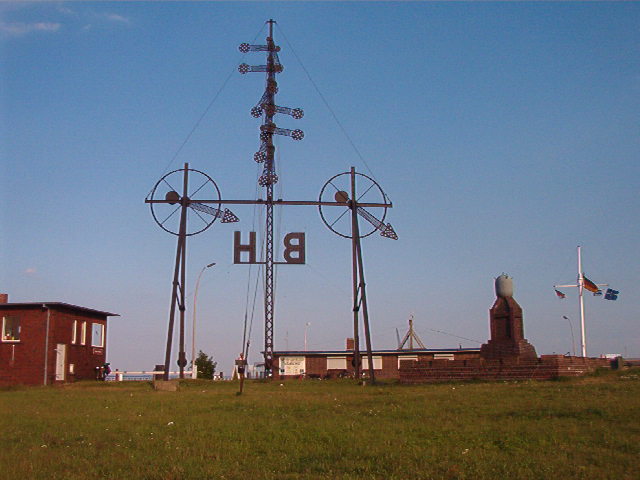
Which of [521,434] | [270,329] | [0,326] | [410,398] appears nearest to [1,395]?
[0,326]

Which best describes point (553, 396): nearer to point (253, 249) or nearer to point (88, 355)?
point (253, 249)

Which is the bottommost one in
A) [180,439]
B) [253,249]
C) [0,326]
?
[180,439]

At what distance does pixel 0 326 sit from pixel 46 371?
3744 mm

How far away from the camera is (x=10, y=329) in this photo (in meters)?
42.5

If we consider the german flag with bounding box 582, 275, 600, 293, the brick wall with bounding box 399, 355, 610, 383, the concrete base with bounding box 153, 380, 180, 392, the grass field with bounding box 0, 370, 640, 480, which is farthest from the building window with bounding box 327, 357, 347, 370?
the grass field with bounding box 0, 370, 640, 480

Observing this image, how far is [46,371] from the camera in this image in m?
41.6

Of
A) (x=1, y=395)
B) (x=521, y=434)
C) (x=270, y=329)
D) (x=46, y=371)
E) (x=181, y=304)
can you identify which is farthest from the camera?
(x=270, y=329)

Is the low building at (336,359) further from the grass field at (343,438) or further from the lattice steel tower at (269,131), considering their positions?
the grass field at (343,438)

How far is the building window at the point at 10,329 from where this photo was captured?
42.2 metres

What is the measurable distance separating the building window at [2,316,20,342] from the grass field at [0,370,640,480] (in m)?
20.9

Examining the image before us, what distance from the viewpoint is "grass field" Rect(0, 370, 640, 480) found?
12.2 meters

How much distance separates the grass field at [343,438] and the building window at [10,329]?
20855 millimetres

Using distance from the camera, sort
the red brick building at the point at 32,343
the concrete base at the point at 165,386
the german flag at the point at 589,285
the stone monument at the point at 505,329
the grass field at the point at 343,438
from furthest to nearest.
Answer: the german flag at the point at 589,285
the red brick building at the point at 32,343
the stone monument at the point at 505,329
the concrete base at the point at 165,386
the grass field at the point at 343,438

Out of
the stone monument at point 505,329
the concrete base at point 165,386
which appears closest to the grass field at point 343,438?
the concrete base at point 165,386
